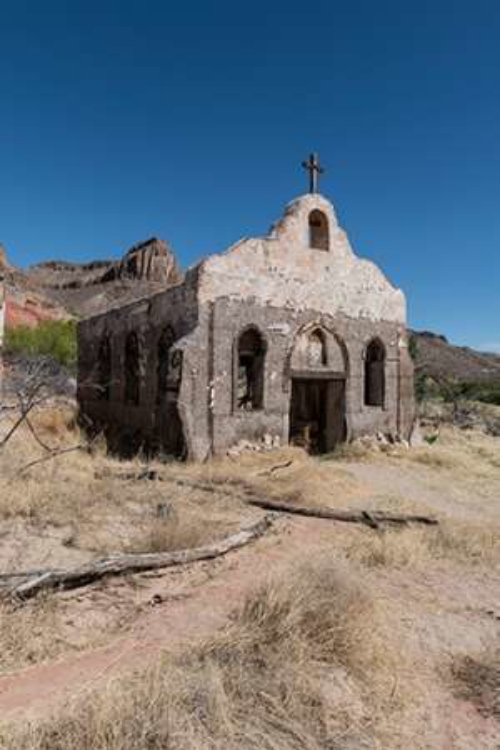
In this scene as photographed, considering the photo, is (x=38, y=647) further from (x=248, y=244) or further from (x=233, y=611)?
(x=248, y=244)

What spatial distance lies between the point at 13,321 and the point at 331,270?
3826 cm

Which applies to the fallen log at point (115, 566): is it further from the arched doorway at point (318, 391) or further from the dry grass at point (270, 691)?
the arched doorway at point (318, 391)

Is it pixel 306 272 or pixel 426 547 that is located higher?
pixel 306 272

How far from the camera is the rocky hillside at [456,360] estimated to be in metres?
62.6

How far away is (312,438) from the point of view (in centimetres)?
1659

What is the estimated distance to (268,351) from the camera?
14.0 meters

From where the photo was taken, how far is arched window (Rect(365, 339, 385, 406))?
16438 mm

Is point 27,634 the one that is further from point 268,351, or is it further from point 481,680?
point 268,351

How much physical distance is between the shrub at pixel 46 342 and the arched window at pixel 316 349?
65.8 ft

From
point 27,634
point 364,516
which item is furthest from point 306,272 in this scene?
point 27,634

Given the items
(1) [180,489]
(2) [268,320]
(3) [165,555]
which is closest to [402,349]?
(2) [268,320]

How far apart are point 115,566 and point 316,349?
10.8m

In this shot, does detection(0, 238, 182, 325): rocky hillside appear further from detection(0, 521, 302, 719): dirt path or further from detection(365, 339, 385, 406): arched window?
detection(0, 521, 302, 719): dirt path

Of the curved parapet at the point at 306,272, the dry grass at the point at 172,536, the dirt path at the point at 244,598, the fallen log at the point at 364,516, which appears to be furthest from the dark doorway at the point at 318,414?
the dry grass at the point at 172,536
